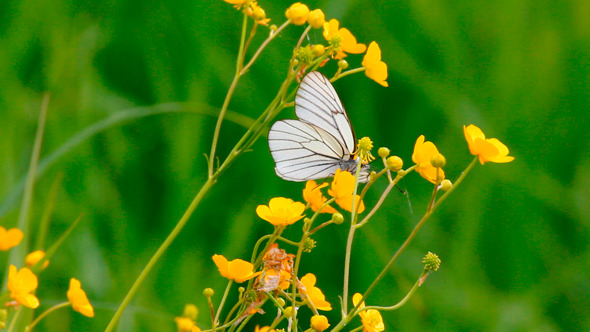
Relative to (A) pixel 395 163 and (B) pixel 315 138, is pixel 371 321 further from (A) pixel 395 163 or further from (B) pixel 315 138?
(B) pixel 315 138

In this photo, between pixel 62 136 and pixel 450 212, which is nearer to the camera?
pixel 62 136

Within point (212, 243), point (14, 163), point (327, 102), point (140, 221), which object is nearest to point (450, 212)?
point (212, 243)

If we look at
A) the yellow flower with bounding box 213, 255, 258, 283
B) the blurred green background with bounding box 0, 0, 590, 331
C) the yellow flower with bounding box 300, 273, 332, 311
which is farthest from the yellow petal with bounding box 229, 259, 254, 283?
the blurred green background with bounding box 0, 0, 590, 331

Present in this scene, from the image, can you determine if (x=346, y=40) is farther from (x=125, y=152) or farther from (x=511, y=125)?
(x=511, y=125)

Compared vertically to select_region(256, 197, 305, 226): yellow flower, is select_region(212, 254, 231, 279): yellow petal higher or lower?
lower

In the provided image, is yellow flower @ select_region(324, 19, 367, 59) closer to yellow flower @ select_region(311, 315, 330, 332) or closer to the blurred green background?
yellow flower @ select_region(311, 315, 330, 332)

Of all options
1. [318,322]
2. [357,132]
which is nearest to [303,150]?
[318,322]

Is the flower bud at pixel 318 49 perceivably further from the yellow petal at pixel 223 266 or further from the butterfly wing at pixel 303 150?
the yellow petal at pixel 223 266
